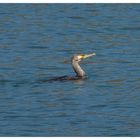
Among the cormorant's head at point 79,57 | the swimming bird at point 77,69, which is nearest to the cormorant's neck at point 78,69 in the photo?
the swimming bird at point 77,69

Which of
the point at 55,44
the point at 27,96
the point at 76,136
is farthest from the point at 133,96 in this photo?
the point at 55,44

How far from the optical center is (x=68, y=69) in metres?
28.5

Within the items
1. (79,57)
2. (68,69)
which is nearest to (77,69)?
(79,57)

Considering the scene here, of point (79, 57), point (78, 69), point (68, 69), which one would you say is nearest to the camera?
point (78, 69)

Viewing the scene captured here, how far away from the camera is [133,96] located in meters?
25.0

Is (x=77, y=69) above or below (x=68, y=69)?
below

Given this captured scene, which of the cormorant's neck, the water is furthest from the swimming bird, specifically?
the water

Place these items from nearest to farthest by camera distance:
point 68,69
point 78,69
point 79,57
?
point 78,69, point 79,57, point 68,69

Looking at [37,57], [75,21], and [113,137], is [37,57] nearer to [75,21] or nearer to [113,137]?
[75,21]

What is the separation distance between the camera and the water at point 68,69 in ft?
73.7

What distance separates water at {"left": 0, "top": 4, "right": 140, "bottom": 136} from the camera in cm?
2245

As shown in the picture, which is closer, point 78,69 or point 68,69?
point 78,69

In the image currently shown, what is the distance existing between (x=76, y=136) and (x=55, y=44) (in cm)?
1112

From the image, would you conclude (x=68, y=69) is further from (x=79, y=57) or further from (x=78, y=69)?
(x=78, y=69)
